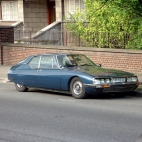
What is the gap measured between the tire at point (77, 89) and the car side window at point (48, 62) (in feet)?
3.35

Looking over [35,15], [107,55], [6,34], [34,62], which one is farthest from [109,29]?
[35,15]

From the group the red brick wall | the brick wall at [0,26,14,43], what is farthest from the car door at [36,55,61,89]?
the brick wall at [0,26,14,43]

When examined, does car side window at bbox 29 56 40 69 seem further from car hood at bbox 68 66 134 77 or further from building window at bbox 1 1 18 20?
building window at bbox 1 1 18 20

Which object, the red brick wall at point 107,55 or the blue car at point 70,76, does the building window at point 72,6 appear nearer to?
the red brick wall at point 107,55

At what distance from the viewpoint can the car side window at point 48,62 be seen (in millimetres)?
13260

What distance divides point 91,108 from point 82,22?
39.0 ft

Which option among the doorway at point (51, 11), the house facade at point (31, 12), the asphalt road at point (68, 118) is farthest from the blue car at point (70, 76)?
the doorway at point (51, 11)

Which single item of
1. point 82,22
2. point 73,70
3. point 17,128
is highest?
point 82,22

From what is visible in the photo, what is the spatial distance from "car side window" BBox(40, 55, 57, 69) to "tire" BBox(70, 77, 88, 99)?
102cm

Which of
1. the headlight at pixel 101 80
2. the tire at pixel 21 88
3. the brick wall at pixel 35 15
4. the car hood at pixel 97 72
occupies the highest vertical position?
the brick wall at pixel 35 15

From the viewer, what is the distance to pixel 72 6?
87.4 feet

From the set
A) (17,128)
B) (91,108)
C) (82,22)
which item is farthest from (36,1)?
(17,128)

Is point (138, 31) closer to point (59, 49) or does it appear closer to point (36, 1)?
point (59, 49)

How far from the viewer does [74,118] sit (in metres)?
9.61
